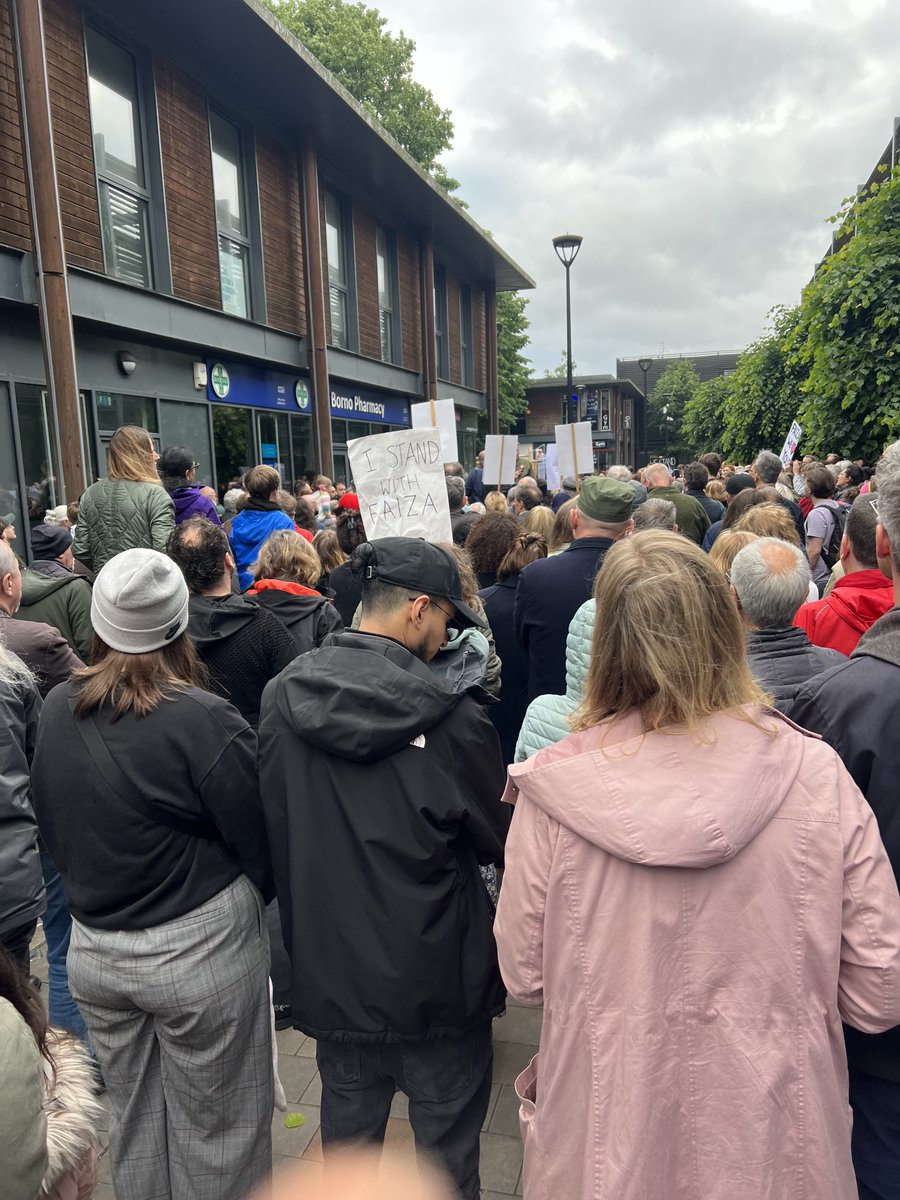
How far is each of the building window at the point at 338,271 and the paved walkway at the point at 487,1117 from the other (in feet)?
50.9

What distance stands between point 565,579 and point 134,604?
2216 millimetres

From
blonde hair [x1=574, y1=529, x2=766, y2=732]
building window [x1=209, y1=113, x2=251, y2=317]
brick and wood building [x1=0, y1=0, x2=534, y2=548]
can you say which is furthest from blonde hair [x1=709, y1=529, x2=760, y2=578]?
building window [x1=209, y1=113, x2=251, y2=317]

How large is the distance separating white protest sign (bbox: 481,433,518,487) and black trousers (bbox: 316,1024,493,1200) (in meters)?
8.52

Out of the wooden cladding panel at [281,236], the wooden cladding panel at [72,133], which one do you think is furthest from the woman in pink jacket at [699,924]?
the wooden cladding panel at [281,236]

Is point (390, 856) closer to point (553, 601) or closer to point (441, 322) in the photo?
point (553, 601)

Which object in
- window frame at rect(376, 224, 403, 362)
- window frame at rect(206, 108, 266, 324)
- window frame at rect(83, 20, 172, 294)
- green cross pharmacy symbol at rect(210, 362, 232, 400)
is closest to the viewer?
window frame at rect(83, 20, 172, 294)

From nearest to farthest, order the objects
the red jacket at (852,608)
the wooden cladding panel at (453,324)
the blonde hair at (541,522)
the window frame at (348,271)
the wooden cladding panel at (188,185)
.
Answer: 1. the red jacket at (852,608)
2. the blonde hair at (541,522)
3. the wooden cladding panel at (188,185)
4. the window frame at (348,271)
5. the wooden cladding panel at (453,324)

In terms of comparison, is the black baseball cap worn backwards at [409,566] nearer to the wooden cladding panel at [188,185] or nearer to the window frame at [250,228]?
the wooden cladding panel at [188,185]

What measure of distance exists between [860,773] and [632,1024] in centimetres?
73

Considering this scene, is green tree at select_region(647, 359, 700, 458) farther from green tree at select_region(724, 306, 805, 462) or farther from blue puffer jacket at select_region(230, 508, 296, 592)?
blue puffer jacket at select_region(230, 508, 296, 592)

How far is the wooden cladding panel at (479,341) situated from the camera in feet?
87.0

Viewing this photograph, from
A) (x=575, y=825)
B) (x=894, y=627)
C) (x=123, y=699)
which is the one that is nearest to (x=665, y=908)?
(x=575, y=825)

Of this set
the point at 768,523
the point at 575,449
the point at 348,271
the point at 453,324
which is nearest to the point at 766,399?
the point at 453,324

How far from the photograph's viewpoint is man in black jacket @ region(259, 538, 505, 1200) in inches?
77.0
